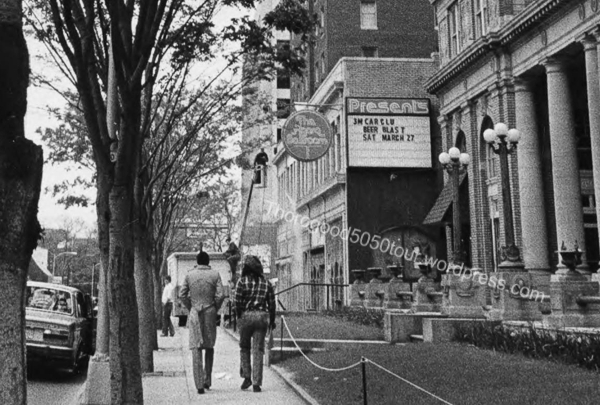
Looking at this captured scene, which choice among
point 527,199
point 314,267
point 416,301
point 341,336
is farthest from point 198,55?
point 314,267

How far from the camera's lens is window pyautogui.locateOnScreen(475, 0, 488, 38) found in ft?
98.6

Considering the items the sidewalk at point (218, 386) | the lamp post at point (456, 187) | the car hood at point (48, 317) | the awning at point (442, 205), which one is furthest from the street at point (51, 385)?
the awning at point (442, 205)

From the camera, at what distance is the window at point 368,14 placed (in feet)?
153

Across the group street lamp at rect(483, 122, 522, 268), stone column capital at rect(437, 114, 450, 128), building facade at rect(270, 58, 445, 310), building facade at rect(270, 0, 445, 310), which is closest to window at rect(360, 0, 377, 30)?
building facade at rect(270, 0, 445, 310)

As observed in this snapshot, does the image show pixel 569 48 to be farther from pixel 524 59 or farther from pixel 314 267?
pixel 314 267

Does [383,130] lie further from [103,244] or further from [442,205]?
[103,244]

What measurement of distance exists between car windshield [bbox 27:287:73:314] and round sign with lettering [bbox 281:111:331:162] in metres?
13.0

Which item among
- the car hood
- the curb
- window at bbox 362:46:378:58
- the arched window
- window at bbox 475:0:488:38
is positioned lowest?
the curb

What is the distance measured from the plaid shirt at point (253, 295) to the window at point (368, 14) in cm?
3749

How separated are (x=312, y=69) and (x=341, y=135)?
48.1 feet

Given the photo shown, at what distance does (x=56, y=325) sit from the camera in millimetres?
15047

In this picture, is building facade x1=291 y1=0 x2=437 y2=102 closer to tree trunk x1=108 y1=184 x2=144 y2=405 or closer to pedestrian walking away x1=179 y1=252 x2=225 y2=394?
pedestrian walking away x1=179 y1=252 x2=225 y2=394

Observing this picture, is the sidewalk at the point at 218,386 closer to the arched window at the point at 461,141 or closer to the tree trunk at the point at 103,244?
the tree trunk at the point at 103,244

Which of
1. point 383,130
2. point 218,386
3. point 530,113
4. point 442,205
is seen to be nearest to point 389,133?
point 383,130
